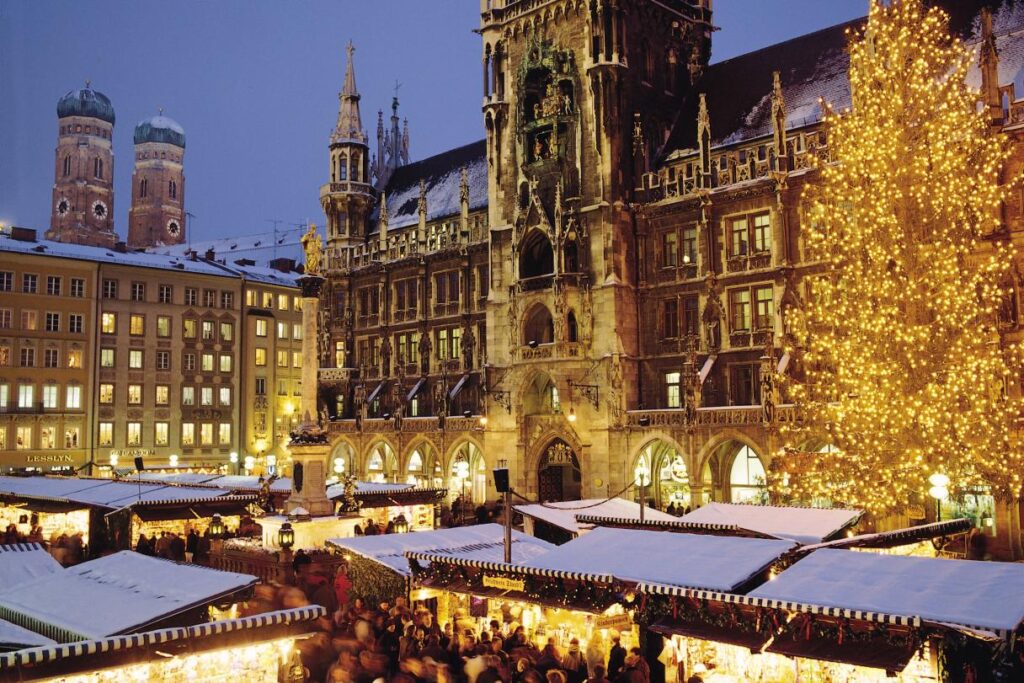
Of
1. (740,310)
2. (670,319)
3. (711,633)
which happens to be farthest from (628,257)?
(711,633)

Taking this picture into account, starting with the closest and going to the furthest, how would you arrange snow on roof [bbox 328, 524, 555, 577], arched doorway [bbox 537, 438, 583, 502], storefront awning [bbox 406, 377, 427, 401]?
snow on roof [bbox 328, 524, 555, 577] < arched doorway [bbox 537, 438, 583, 502] < storefront awning [bbox 406, 377, 427, 401]

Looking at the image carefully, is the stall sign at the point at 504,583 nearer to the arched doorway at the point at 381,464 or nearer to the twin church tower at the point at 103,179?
the arched doorway at the point at 381,464

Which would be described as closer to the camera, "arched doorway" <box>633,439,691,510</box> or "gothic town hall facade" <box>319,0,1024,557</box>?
"gothic town hall facade" <box>319,0,1024,557</box>

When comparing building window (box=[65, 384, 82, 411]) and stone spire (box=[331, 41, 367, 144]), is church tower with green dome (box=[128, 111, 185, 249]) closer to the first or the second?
building window (box=[65, 384, 82, 411])

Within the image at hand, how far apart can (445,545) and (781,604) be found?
8.32 metres

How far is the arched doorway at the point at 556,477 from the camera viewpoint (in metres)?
44.8

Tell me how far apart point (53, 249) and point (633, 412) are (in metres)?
43.1

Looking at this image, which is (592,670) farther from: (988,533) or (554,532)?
(988,533)

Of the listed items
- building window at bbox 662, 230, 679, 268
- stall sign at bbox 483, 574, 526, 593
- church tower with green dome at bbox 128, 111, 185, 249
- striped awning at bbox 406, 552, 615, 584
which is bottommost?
stall sign at bbox 483, 574, 526, 593

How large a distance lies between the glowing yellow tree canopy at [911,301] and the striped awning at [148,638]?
61.0 ft

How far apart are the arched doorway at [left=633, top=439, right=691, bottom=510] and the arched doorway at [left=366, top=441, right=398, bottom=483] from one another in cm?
1714

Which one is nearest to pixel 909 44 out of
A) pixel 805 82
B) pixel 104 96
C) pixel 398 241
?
pixel 805 82

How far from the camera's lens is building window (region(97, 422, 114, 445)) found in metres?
63.6

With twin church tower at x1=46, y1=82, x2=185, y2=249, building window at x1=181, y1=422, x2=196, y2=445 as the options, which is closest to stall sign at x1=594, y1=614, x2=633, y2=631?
building window at x1=181, y1=422, x2=196, y2=445
